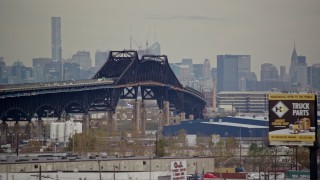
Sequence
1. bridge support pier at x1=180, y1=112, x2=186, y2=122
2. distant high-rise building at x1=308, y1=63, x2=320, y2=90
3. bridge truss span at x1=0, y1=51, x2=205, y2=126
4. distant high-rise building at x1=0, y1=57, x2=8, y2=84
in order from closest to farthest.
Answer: bridge truss span at x1=0, y1=51, x2=205, y2=126 < bridge support pier at x1=180, y1=112, x2=186, y2=122 < distant high-rise building at x1=0, y1=57, x2=8, y2=84 < distant high-rise building at x1=308, y1=63, x2=320, y2=90

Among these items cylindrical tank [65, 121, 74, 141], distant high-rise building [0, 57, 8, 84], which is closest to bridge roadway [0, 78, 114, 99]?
cylindrical tank [65, 121, 74, 141]

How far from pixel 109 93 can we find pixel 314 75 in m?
82.0

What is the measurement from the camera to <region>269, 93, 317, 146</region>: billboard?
120 feet

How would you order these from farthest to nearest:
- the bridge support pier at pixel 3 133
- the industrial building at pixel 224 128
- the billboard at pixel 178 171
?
the industrial building at pixel 224 128 < the bridge support pier at pixel 3 133 < the billboard at pixel 178 171

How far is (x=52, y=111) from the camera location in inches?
4003

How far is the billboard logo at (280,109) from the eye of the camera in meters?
36.5

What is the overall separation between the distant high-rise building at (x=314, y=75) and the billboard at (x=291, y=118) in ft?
472

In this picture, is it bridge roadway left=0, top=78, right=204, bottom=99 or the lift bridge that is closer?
bridge roadway left=0, top=78, right=204, bottom=99

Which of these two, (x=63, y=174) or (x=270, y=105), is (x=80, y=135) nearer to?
(x=63, y=174)

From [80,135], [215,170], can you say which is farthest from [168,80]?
[215,170]

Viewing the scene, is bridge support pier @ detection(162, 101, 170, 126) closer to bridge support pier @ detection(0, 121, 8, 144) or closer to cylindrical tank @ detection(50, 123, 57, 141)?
cylindrical tank @ detection(50, 123, 57, 141)

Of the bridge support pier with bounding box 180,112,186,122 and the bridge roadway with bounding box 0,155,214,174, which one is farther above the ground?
the bridge support pier with bounding box 180,112,186,122

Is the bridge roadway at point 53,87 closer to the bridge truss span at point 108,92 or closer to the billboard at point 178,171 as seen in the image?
the bridge truss span at point 108,92

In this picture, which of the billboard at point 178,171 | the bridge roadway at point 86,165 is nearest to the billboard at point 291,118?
the billboard at point 178,171
